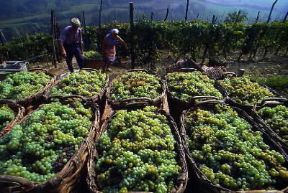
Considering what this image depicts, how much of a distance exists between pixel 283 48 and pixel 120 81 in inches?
463

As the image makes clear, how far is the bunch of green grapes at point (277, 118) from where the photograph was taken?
4.29 m

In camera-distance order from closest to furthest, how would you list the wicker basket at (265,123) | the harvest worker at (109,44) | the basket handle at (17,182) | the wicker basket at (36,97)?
the basket handle at (17,182)
the wicker basket at (265,123)
the wicker basket at (36,97)
the harvest worker at (109,44)

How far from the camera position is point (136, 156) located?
3.37m

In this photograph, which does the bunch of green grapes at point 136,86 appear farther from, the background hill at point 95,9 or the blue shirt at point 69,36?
the background hill at point 95,9

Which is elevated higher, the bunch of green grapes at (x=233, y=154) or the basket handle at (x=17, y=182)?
the basket handle at (x=17, y=182)

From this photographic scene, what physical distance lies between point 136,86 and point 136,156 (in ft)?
7.37

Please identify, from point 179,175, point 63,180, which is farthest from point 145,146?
point 63,180

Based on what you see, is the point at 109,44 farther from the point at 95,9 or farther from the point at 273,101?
the point at 95,9

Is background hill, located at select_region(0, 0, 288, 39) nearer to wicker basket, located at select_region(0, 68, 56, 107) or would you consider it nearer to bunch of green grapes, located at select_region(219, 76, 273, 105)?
wicker basket, located at select_region(0, 68, 56, 107)

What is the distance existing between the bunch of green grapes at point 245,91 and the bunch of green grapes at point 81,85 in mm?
2429

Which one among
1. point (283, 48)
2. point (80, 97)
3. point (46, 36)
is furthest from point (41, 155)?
point (283, 48)

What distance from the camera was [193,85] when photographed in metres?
5.44

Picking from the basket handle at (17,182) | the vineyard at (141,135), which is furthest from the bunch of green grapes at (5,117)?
the basket handle at (17,182)

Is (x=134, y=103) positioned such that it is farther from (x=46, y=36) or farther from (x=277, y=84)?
(x=46, y=36)
